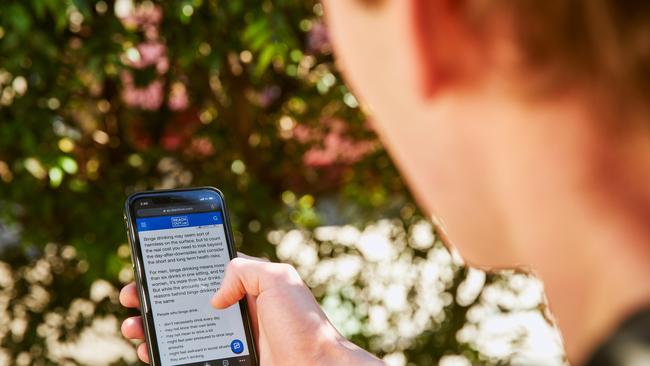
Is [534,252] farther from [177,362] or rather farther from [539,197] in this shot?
[177,362]

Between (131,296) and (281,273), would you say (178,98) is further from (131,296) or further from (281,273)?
(281,273)

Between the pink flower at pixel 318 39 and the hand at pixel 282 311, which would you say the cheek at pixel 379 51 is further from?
the pink flower at pixel 318 39

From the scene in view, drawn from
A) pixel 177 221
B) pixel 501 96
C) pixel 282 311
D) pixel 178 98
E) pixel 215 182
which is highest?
pixel 178 98

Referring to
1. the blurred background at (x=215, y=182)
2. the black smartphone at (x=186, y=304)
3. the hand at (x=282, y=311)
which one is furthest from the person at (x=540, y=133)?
the blurred background at (x=215, y=182)

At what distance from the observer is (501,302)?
4.42 meters

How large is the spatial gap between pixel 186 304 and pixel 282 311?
235 mm

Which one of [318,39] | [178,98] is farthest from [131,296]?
[178,98]

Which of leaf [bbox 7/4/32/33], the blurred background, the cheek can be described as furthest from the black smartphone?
the cheek

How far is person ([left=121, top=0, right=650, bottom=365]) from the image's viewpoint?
554mm

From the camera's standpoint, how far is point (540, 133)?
1.88ft

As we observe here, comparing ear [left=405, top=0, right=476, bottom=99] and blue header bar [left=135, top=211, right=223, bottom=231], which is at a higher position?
blue header bar [left=135, top=211, right=223, bottom=231]

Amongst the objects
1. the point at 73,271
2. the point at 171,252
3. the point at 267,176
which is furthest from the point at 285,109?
the point at 171,252

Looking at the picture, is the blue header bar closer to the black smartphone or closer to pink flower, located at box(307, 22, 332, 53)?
the black smartphone

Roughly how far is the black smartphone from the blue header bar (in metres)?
0.01
